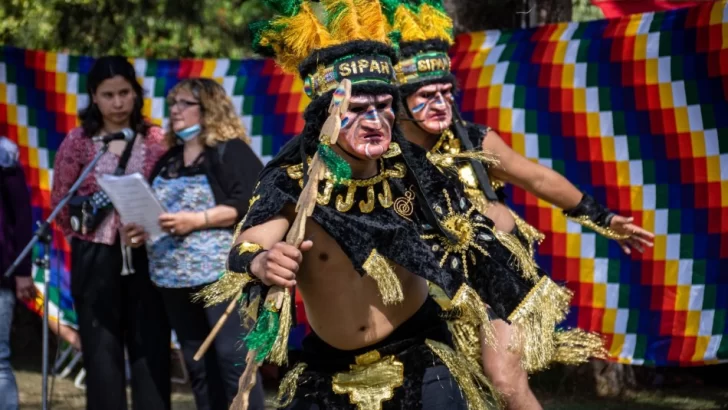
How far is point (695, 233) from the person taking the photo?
20.1ft

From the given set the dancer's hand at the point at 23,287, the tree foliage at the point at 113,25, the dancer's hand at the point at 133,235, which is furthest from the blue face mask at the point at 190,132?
the tree foliage at the point at 113,25

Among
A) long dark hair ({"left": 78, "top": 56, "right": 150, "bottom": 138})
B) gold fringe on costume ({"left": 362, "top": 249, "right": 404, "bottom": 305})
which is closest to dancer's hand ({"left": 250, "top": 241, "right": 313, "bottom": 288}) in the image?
gold fringe on costume ({"left": 362, "top": 249, "right": 404, "bottom": 305})

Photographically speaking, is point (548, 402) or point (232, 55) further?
point (232, 55)

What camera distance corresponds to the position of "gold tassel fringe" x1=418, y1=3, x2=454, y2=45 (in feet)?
17.0

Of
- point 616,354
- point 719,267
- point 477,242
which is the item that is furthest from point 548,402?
point 477,242

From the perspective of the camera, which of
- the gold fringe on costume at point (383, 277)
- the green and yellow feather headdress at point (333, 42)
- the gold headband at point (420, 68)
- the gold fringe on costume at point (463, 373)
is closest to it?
the gold fringe on costume at point (383, 277)

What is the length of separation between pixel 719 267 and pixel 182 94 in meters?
2.82

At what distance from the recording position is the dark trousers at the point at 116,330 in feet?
18.9

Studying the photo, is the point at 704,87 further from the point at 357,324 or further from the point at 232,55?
the point at 232,55

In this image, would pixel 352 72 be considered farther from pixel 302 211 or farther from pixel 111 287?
pixel 111 287

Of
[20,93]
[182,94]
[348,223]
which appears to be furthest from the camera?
[20,93]

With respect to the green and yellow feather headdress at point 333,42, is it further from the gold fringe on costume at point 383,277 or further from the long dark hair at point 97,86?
the long dark hair at point 97,86

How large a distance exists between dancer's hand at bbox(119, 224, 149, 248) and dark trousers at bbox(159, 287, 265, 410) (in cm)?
26

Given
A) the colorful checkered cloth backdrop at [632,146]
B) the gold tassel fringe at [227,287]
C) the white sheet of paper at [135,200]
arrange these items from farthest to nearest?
the colorful checkered cloth backdrop at [632,146] < the white sheet of paper at [135,200] < the gold tassel fringe at [227,287]
